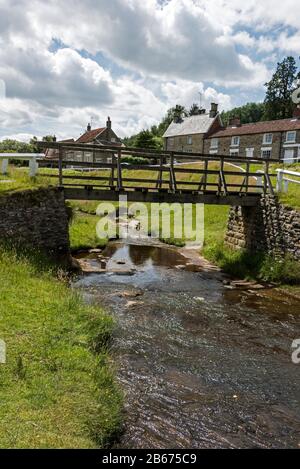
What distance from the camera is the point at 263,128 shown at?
53625mm

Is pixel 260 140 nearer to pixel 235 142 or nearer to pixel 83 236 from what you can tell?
pixel 235 142

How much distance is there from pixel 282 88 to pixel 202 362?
7563 cm

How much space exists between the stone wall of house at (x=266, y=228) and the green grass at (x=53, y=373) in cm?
851

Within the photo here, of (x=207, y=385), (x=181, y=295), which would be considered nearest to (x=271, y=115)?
(x=181, y=295)

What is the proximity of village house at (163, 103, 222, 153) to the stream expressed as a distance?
5170cm

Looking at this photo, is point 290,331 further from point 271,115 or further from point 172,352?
point 271,115

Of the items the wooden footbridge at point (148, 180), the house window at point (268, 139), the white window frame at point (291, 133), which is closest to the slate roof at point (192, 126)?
the house window at point (268, 139)

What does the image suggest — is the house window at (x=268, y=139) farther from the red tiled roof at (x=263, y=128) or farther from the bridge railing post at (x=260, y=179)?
the bridge railing post at (x=260, y=179)

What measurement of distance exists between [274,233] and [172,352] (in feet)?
29.4

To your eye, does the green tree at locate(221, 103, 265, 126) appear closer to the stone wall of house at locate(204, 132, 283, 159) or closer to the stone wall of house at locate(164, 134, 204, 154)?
the stone wall of house at locate(164, 134, 204, 154)

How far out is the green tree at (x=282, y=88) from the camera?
238ft

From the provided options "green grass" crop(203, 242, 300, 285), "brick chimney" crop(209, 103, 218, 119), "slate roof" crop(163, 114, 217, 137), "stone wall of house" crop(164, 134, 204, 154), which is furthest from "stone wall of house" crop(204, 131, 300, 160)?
"green grass" crop(203, 242, 300, 285)

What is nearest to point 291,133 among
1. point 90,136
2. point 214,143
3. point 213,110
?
point 214,143
